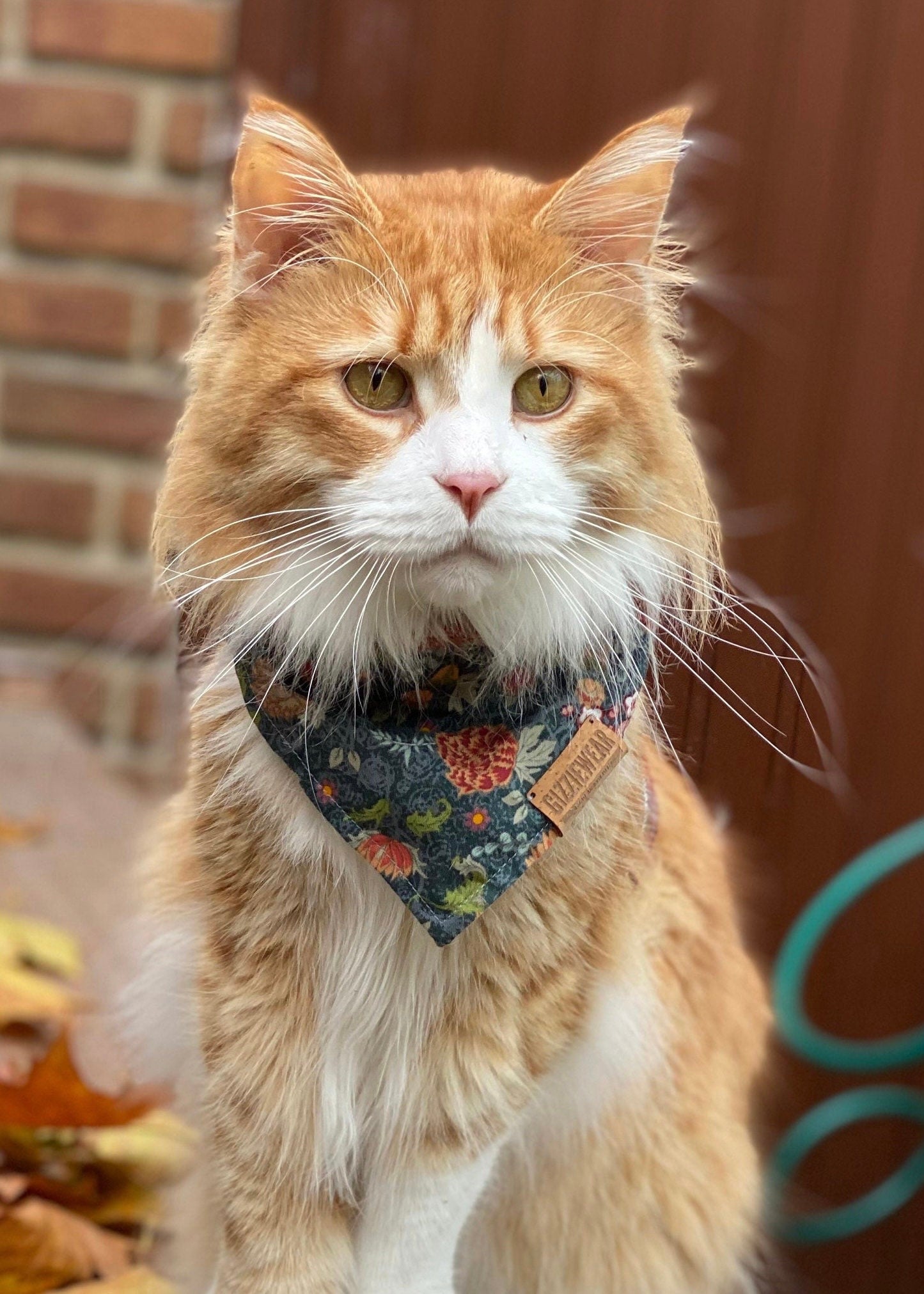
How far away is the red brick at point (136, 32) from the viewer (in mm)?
1711

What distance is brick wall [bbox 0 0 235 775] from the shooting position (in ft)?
5.65

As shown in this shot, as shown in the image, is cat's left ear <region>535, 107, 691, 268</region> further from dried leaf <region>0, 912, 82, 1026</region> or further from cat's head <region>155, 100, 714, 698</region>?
dried leaf <region>0, 912, 82, 1026</region>

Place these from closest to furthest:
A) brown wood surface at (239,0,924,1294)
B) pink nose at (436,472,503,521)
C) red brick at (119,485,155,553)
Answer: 1. pink nose at (436,472,503,521)
2. brown wood surface at (239,0,924,1294)
3. red brick at (119,485,155,553)

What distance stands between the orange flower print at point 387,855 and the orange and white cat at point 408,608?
3 centimetres

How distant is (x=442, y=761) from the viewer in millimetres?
727

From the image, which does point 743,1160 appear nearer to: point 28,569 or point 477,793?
point 477,793

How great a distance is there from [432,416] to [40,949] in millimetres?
848

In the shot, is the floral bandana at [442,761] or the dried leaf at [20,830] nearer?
the floral bandana at [442,761]

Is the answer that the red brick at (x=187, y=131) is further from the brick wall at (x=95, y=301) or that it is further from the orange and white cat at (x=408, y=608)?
the orange and white cat at (x=408, y=608)

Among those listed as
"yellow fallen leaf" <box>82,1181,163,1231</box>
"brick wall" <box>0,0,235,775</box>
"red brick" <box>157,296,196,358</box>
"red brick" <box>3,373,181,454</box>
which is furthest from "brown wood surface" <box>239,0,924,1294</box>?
"yellow fallen leaf" <box>82,1181,163,1231</box>

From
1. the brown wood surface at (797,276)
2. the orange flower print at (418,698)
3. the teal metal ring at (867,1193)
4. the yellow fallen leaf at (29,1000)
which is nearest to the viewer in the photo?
the orange flower print at (418,698)

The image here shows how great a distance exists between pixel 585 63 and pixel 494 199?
0.93 meters

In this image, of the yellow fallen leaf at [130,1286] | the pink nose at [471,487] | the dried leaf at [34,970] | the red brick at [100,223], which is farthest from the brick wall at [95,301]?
the pink nose at [471,487]

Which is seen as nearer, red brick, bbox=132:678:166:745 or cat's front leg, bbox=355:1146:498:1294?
cat's front leg, bbox=355:1146:498:1294
